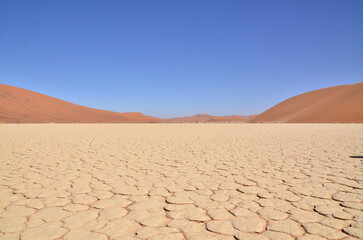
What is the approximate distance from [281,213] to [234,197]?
1.70 ft

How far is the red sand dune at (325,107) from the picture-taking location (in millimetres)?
26705

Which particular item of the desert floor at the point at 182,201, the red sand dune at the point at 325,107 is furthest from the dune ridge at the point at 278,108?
the desert floor at the point at 182,201

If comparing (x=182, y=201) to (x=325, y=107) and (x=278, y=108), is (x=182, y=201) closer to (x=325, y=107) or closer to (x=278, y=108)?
(x=325, y=107)

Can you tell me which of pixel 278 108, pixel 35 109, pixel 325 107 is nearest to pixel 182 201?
pixel 325 107

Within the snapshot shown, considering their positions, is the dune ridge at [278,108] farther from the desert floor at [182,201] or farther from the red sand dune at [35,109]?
the desert floor at [182,201]

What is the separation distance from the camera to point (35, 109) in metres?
33.9

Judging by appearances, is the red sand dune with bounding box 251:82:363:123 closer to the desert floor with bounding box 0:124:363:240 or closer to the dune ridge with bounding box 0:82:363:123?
the dune ridge with bounding box 0:82:363:123

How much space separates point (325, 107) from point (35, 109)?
42026mm

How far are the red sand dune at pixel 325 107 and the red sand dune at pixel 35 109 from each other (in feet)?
106

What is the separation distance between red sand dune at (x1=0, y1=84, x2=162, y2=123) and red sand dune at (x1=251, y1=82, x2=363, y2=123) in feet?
106

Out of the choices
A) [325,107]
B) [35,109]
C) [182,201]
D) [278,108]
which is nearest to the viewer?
[182,201]

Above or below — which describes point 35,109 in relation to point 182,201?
above

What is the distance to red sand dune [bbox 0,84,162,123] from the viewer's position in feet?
93.8

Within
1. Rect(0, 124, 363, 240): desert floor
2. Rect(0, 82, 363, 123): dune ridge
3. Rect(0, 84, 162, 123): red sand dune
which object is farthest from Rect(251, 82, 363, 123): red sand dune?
Rect(0, 84, 162, 123): red sand dune
